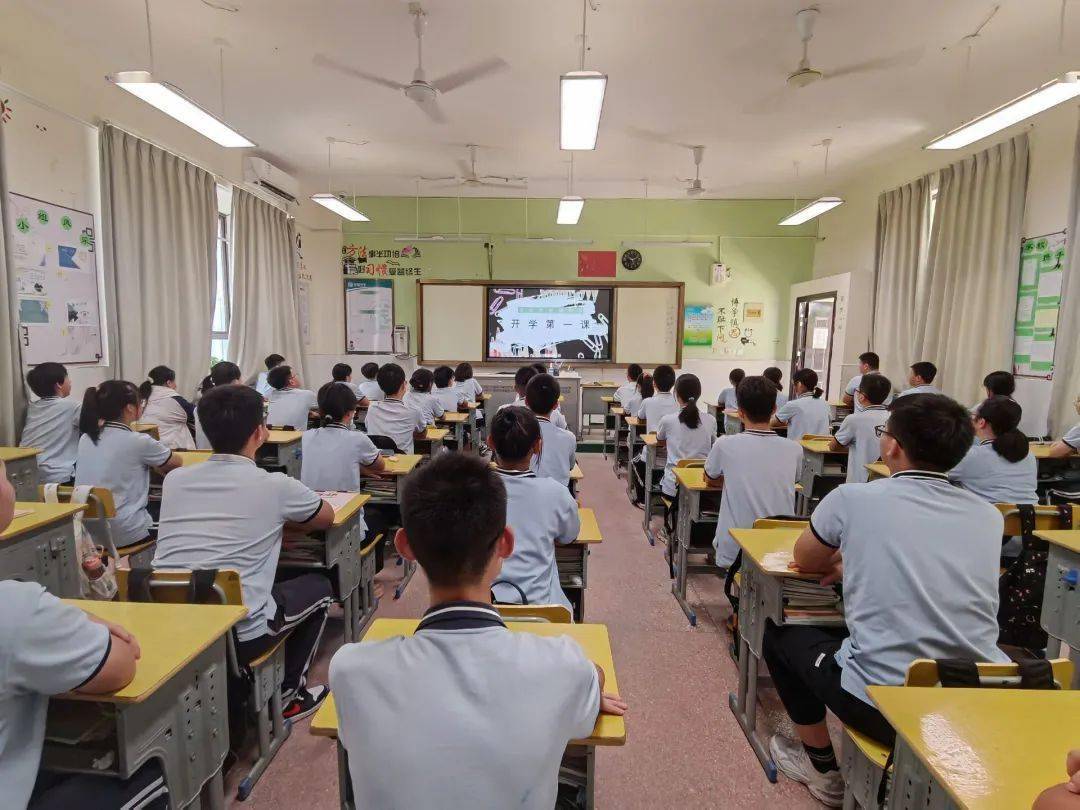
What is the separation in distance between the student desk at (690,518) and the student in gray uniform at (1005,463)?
3.68ft

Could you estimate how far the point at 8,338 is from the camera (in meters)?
3.44

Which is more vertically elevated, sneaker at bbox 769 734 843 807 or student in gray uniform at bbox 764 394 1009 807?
student in gray uniform at bbox 764 394 1009 807

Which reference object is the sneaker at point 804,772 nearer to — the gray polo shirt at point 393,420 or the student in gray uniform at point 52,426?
the gray polo shirt at point 393,420

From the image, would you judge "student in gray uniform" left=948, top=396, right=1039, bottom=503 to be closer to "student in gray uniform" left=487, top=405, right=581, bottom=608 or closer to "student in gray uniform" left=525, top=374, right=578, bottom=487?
"student in gray uniform" left=525, top=374, right=578, bottom=487

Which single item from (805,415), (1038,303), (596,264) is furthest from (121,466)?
(596,264)

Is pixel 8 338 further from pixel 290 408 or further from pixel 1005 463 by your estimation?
pixel 1005 463

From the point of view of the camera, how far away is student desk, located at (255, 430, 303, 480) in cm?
379

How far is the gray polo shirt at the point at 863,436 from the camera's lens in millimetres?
3611

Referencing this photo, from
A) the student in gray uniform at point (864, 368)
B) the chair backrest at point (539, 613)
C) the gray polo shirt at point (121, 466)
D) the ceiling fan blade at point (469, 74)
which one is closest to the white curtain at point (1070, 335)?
the student in gray uniform at point (864, 368)

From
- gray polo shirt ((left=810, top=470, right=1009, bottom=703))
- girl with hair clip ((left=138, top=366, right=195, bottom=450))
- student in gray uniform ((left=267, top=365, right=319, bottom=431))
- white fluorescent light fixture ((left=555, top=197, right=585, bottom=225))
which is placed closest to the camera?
gray polo shirt ((left=810, top=470, right=1009, bottom=703))

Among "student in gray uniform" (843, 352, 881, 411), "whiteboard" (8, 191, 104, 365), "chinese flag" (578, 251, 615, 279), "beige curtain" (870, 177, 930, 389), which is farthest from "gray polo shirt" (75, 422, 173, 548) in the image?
"beige curtain" (870, 177, 930, 389)

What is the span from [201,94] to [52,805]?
5275 mm

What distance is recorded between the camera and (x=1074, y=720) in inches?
41.3

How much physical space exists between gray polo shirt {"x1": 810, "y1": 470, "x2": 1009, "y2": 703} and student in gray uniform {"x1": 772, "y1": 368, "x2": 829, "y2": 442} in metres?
3.12
